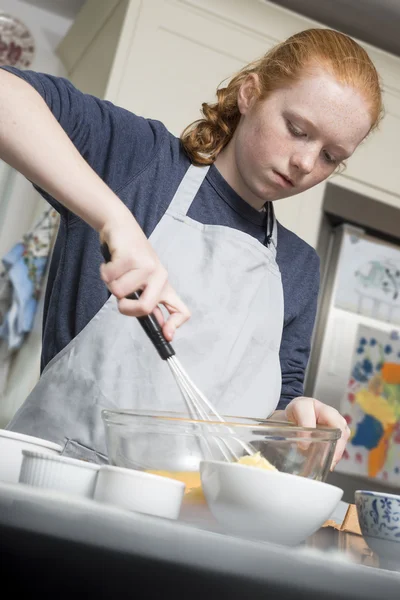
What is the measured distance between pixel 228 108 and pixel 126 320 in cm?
41

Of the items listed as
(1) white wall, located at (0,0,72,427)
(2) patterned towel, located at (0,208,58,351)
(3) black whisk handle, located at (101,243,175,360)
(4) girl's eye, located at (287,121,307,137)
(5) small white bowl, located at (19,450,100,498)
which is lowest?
(5) small white bowl, located at (19,450,100,498)

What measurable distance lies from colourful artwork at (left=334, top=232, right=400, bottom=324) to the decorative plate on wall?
3.96 ft

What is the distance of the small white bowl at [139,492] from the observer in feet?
1.40

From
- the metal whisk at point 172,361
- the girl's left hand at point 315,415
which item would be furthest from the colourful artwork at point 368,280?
the metal whisk at point 172,361

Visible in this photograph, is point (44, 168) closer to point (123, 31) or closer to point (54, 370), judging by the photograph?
point (54, 370)

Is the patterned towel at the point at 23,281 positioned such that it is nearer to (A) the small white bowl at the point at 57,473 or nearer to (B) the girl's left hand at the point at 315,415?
(B) the girl's left hand at the point at 315,415

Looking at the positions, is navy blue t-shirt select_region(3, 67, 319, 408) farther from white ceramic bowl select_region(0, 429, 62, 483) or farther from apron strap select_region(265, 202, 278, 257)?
white ceramic bowl select_region(0, 429, 62, 483)

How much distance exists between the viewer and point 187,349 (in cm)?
104

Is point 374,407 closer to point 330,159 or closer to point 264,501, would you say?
point 330,159

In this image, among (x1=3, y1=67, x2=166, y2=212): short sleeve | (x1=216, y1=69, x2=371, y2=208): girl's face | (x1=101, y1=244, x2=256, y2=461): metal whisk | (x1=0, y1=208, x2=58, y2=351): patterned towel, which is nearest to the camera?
(x1=101, y1=244, x2=256, y2=461): metal whisk

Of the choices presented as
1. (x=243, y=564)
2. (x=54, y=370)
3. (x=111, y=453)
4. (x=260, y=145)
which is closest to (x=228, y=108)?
(x=260, y=145)

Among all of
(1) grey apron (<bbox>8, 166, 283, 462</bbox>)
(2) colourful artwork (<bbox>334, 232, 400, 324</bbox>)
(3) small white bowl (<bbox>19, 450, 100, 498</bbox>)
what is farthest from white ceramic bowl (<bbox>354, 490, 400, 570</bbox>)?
(2) colourful artwork (<bbox>334, 232, 400, 324</bbox>)

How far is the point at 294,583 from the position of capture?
0.30 metres

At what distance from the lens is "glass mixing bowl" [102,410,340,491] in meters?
0.51
